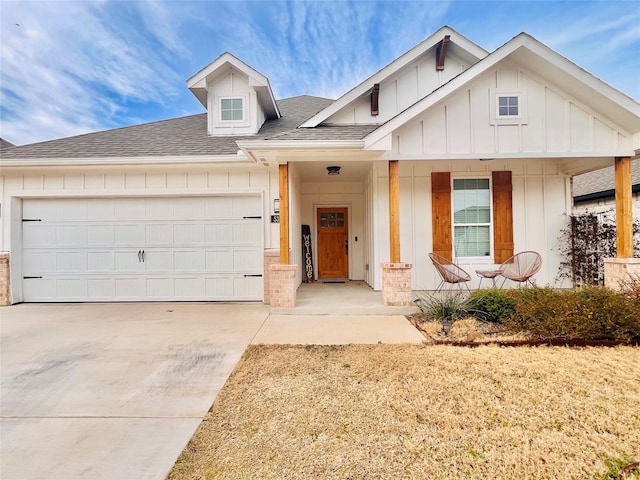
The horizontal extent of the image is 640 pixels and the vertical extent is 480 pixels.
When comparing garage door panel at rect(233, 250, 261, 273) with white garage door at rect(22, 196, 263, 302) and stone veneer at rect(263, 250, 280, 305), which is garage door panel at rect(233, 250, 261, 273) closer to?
white garage door at rect(22, 196, 263, 302)

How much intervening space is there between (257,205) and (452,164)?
4.45 metres

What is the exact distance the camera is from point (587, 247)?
6914 mm

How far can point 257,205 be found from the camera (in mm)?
6930

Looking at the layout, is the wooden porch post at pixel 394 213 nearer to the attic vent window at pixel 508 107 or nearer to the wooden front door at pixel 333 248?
the attic vent window at pixel 508 107

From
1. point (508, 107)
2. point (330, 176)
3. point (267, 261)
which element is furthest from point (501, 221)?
point (267, 261)

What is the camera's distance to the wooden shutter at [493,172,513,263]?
709 cm

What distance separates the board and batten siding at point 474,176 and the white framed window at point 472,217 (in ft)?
0.59

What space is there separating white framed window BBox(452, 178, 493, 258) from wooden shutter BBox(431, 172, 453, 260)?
16 cm

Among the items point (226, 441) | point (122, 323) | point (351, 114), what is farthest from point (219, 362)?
point (351, 114)

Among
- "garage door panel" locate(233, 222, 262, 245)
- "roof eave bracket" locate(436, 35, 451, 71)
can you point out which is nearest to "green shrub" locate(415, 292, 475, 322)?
"garage door panel" locate(233, 222, 262, 245)

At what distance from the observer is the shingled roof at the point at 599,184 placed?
8.68 meters

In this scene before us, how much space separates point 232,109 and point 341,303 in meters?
5.55

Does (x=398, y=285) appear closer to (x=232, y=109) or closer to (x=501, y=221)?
(x=501, y=221)

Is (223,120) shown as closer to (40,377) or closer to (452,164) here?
(452,164)
